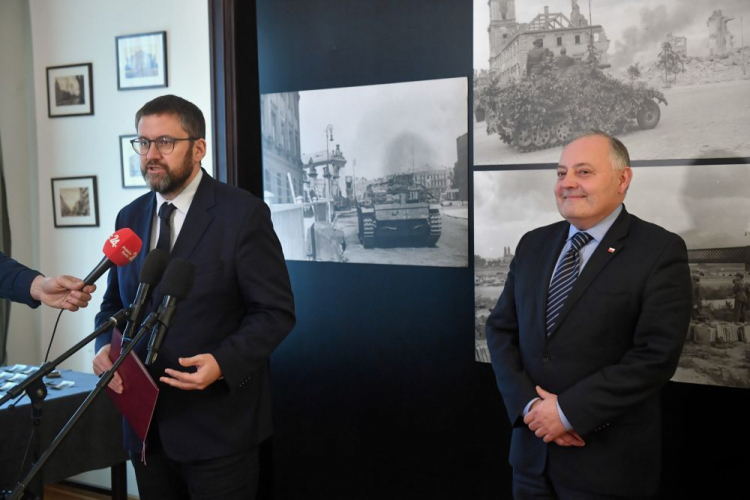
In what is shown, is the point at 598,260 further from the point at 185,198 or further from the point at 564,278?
the point at 185,198

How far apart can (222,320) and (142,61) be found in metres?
2.17

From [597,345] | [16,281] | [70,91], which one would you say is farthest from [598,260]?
[70,91]

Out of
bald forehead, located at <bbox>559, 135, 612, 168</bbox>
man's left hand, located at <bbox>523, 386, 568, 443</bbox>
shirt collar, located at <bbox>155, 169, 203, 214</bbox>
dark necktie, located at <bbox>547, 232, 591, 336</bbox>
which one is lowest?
man's left hand, located at <bbox>523, 386, 568, 443</bbox>

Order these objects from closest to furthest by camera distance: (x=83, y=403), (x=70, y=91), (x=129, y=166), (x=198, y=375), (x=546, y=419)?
1. (x=83, y=403)
2. (x=198, y=375)
3. (x=546, y=419)
4. (x=129, y=166)
5. (x=70, y=91)

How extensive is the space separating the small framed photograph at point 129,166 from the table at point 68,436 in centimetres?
111

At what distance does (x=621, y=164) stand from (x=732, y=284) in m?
0.72

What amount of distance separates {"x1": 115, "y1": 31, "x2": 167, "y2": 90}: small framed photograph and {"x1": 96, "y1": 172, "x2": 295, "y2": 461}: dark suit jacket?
1724mm

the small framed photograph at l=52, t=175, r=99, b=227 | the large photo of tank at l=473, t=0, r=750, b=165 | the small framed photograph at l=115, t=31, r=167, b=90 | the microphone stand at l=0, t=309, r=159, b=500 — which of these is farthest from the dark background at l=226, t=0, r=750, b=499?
the microphone stand at l=0, t=309, r=159, b=500

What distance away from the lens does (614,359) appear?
197 centimetres

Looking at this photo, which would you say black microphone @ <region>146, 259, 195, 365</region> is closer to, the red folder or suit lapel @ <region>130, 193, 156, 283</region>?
the red folder

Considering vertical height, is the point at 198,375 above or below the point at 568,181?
below

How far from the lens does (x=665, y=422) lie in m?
2.57

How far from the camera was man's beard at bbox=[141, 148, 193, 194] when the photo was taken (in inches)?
80.8

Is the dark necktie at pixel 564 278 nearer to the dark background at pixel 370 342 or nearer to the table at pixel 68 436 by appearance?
the dark background at pixel 370 342
